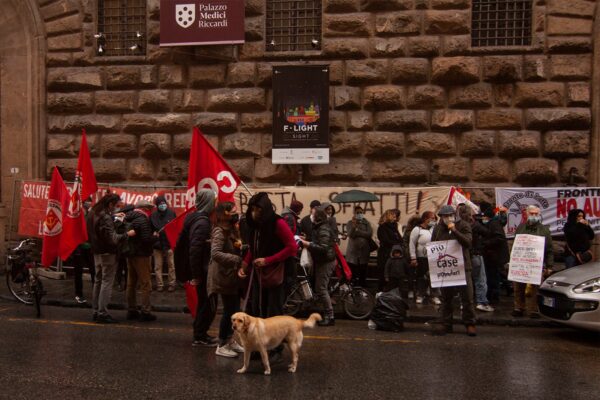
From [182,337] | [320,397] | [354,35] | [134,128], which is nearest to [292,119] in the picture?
[354,35]

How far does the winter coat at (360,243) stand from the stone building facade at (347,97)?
2.04 m

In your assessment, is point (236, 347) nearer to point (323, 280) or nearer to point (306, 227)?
point (323, 280)

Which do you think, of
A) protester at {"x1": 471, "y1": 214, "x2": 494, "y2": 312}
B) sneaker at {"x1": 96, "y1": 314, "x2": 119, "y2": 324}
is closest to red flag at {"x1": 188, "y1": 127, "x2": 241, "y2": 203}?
sneaker at {"x1": 96, "y1": 314, "x2": 119, "y2": 324}

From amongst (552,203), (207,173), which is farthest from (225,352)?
(552,203)

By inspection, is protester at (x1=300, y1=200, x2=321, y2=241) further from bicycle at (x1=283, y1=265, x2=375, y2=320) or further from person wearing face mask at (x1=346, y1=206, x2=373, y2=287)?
bicycle at (x1=283, y1=265, x2=375, y2=320)

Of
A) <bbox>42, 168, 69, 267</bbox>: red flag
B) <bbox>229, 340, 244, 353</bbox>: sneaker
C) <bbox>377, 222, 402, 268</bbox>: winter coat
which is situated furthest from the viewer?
<bbox>377, 222, 402, 268</bbox>: winter coat

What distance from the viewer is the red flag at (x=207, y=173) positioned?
8531 mm

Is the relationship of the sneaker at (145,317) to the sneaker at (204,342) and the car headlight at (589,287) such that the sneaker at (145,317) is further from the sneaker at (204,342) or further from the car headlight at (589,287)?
the car headlight at (589,287)

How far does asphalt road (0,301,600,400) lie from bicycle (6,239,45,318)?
2.46ft

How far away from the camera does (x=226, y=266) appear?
273 inches

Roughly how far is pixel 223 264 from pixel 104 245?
286 cm

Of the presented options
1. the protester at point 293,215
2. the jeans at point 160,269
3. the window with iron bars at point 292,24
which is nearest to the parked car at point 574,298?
the protester at point 293,215

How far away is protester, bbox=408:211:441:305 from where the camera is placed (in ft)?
34.9

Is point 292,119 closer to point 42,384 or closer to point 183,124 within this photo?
point 183,124
